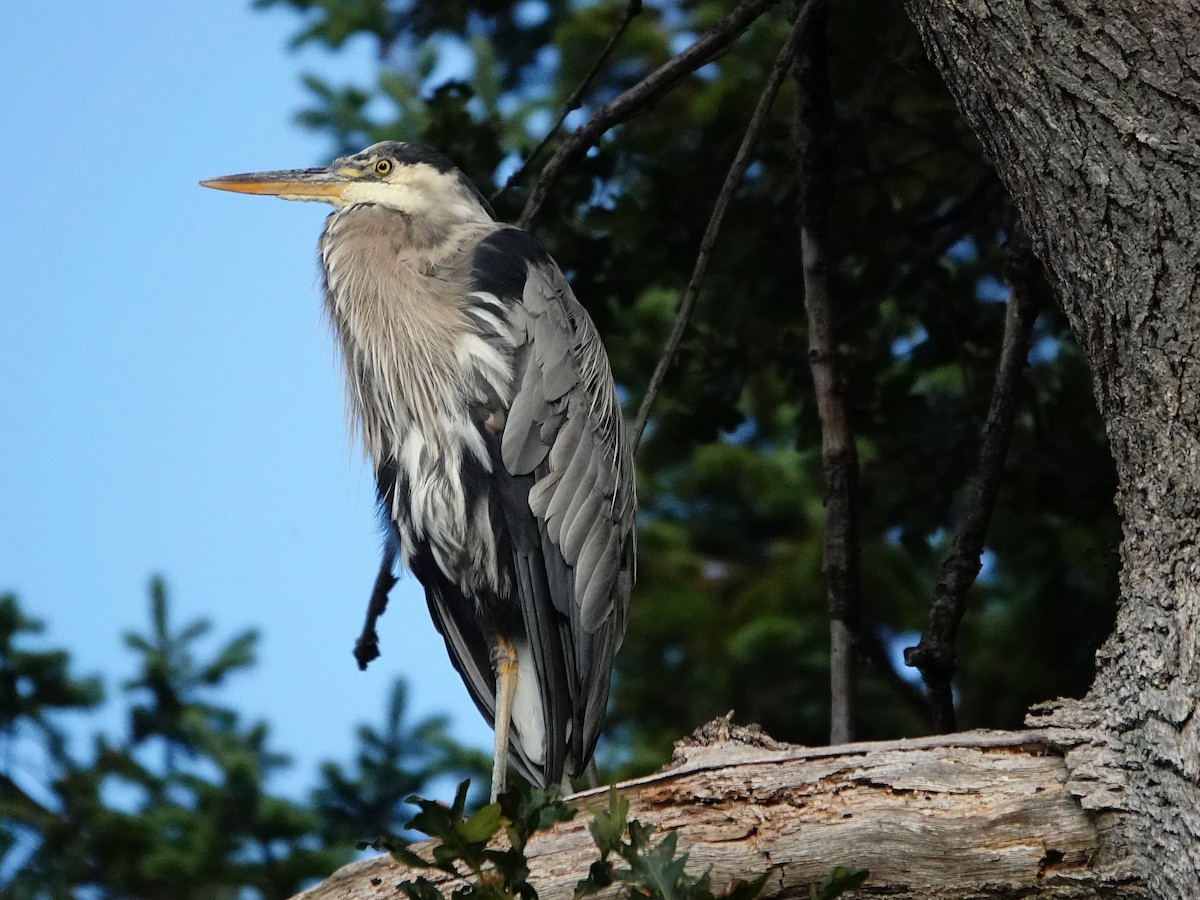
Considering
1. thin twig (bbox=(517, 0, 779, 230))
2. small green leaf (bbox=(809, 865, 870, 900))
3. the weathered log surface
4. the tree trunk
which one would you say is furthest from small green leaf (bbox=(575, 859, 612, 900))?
thin twig (bbox=(517, 0, 779, 230))

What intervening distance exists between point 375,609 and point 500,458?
0.46m

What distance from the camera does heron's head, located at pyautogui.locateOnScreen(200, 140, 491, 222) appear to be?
3.59 metres

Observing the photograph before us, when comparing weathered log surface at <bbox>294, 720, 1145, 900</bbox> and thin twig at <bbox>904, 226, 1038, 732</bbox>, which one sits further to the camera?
thin twig at <bbox>904, 226, 1038, 732</bbox>

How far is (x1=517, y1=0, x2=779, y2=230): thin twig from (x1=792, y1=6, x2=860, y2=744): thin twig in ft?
0.85

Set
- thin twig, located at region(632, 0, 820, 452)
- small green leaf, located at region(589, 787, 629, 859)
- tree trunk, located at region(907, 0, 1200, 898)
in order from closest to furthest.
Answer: small green leaf, located at region(589, 787, 629, 859)
tree trunk, located at region(907, 0, 1200, 898)
thin twig, located at region(632, 0, 820, 452)

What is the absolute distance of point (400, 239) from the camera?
3.53 metres

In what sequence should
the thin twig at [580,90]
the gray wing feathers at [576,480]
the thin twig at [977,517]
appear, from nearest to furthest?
1. the thin twig at [977,517]
2. the gray wing feathers at [576,480]
3. the thin twig at [580,90]

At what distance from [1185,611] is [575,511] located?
5.08 ft

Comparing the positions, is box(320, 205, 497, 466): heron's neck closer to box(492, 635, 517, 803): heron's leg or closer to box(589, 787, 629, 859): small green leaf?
box(492, 635, 517, 803): heron's leg

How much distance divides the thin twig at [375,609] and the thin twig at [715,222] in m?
0.74

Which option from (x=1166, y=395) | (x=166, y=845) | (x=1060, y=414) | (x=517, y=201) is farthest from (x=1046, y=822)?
(x=166, y=845)

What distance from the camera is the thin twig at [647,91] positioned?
3.06 meters

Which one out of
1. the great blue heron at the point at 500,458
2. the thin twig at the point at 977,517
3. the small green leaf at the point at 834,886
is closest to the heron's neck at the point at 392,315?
the great blue heron at the point at 500,458

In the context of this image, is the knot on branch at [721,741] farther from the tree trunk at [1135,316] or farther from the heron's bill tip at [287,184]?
the heron's bill tip at [287,184]
